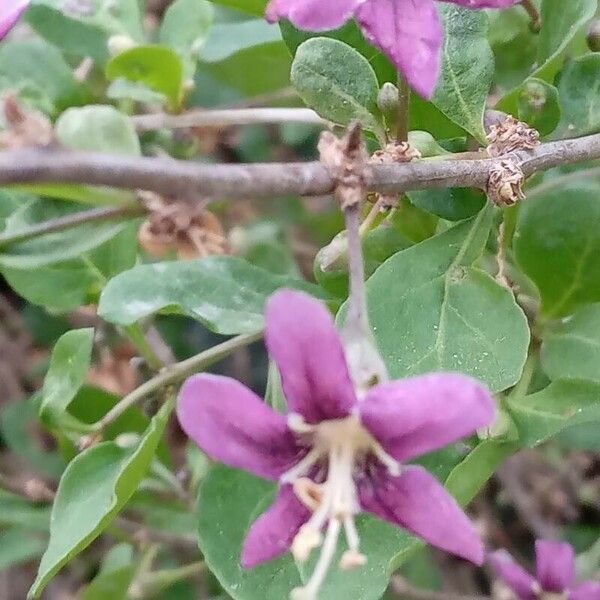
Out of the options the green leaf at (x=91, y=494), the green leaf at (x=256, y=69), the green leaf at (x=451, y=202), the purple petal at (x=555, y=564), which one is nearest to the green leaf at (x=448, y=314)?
the green leaf at (x=451, y=202)

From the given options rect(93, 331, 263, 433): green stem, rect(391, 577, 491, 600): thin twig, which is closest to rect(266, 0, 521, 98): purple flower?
rect(93, 331, 263, 433): green stem

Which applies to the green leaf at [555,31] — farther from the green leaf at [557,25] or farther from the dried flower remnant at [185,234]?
the dried flower remnant at [185,234]

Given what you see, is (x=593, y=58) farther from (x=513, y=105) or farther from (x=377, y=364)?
(x=377, y=364)

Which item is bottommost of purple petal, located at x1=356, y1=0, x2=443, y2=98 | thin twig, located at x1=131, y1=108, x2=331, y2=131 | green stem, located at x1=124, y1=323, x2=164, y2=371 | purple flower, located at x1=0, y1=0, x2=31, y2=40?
green stem, located at x1=124, y1=323, x2=164, y2=371

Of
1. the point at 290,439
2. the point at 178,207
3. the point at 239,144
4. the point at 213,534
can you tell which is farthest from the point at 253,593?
the point at 239,144

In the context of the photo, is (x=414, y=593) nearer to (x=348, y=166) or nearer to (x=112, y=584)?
(x=112, y=584)

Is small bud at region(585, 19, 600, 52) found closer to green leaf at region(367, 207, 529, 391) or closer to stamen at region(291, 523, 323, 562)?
green leaf at region(367, 207, 529, 391)
